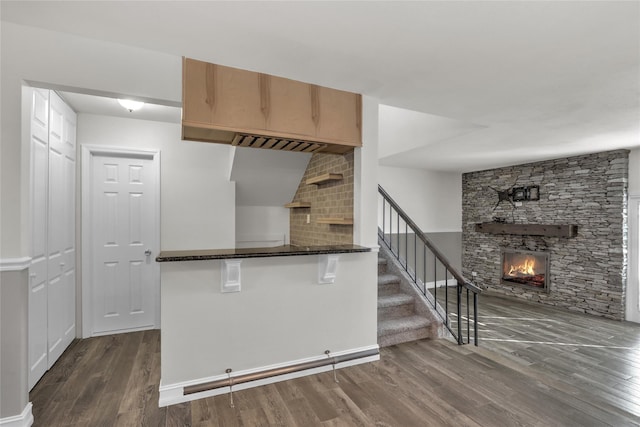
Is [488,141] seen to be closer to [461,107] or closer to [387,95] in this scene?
[461,107]

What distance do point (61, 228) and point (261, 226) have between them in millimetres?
2305

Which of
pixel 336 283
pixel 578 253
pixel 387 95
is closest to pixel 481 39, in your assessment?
pixel 387 95

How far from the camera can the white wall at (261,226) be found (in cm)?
449

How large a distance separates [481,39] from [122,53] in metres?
2.24

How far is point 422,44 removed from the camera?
190 cm

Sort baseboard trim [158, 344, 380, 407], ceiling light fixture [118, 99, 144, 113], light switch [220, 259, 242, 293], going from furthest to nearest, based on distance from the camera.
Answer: ceiling light fixture [118, 99, 144, 113]
light switch [220, 259, 242, 293]
baseboard trim [158, 344, 380, 407]

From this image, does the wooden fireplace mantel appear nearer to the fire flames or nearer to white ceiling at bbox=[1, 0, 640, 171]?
the fire flames

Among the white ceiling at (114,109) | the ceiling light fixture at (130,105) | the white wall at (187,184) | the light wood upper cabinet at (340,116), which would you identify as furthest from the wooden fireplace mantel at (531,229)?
the ceiling light fixture at (130,105)

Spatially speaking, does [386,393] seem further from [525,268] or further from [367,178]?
[525,268]

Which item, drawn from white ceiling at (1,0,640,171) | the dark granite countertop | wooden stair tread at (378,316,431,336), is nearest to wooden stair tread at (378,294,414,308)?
wooden stair tread at (378,316,431,336)

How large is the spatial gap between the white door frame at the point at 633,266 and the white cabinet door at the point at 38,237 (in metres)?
6.91

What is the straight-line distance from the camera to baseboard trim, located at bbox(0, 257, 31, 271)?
6.01 ft

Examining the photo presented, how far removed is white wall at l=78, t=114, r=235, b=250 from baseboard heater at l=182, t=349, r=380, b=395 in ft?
6.10

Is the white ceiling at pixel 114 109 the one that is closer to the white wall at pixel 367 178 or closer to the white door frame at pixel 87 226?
the white door frame at pixel 87 226
